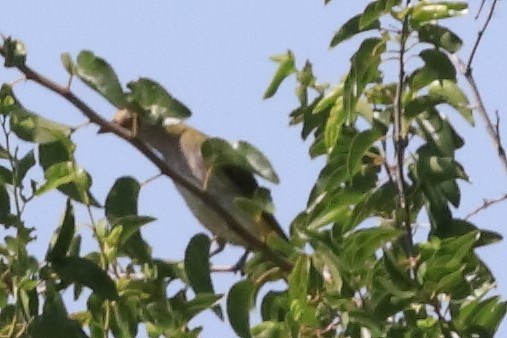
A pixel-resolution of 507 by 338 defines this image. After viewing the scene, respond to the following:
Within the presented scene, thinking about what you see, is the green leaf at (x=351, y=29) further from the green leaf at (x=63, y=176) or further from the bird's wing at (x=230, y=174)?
the bird's wing at (x=230, y=174)

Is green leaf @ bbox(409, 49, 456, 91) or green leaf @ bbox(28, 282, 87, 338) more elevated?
green leaf @ bbox(409, 49, 456, 91)

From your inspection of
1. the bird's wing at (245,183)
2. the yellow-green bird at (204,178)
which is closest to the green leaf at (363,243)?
the yellow-green bird at (204,178)

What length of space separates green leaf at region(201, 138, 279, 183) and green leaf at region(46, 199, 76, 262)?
47 centimetres

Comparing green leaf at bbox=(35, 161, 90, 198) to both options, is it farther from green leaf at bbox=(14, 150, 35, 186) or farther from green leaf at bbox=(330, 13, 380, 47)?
green leaf at bbox=(330, 13, 380, 47)

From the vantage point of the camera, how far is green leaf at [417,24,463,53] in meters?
3.34

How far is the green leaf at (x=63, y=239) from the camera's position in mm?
3059

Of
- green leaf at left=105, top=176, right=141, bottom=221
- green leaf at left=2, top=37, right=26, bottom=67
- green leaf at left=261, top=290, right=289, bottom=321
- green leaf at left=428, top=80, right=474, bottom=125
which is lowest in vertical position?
green leaf at left=261, top=290, right=289, bottom=321

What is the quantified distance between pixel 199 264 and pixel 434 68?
0.76 metres

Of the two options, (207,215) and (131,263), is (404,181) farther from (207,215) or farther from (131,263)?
(207,215)

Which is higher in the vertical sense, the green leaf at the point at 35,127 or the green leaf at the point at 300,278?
the green leaf at the point at 35,127

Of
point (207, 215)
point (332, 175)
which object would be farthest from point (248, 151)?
point (207, 215)

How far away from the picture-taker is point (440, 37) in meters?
3.35

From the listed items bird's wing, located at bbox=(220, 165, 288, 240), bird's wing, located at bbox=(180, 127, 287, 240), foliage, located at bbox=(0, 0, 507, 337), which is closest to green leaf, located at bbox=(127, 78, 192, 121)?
foliage, located at bbox=(0, 0, 507, 337)

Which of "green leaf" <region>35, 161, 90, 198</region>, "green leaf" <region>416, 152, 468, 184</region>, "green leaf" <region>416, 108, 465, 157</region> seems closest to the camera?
"green leaf" <region>35, 161, 90, 198</region>
